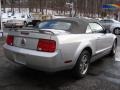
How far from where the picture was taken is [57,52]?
4.81 meters

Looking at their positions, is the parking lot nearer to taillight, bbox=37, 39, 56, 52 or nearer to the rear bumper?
the rear bumper

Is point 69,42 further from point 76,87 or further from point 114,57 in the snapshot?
point 114,57

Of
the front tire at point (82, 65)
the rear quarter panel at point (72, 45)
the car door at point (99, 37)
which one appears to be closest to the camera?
the rear quarter panel at point (72, 45)

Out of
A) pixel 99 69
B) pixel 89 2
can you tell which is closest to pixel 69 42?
pixel 99 69

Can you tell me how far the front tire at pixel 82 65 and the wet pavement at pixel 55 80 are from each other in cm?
13

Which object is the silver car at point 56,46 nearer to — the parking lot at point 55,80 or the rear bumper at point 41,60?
the rear bumper at point 41,60

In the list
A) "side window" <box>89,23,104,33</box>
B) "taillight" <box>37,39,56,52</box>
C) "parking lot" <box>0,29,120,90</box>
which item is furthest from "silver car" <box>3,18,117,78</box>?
"parking lot" <box>0,29,120,90</box>

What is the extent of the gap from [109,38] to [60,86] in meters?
3.03

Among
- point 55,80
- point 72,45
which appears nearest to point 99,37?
point 72,45

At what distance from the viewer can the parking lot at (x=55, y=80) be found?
194 inches

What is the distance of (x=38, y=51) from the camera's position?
4.93 meters

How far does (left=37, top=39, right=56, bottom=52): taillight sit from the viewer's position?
4.84 m

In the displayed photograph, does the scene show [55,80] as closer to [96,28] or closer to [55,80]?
[55,80]

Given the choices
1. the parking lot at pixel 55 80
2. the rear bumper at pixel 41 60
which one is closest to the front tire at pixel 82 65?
the parking lot at pixel 55 80
